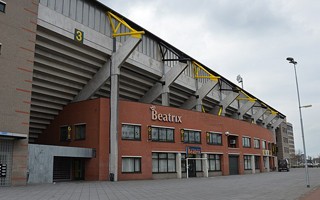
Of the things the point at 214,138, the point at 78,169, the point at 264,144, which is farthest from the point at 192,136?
the point at 264,144

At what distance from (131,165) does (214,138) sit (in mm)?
14377

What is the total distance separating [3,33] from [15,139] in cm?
727

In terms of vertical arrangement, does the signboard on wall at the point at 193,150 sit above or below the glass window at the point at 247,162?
above

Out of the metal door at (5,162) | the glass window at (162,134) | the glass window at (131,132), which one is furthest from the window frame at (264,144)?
the metal door at (5,162)

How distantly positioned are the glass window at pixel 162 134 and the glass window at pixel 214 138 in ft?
23.1

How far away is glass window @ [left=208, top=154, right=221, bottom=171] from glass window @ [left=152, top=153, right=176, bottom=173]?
7.08 metres

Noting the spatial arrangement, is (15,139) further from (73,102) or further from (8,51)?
(73,102)

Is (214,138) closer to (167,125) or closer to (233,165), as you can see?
(233,165)

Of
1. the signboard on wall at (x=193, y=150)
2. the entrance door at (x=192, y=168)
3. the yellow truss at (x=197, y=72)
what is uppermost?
the yellow truss at (x=197, y=72)

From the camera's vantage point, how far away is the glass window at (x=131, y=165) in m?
32.2

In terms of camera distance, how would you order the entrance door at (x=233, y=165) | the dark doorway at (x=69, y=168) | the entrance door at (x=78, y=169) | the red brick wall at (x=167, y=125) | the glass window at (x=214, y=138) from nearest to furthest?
1. the dark doorway at (x=69, y=168)
2. the entrance door at (x=78, y=169)
3. the red brick wall at (x=167, y=125)
4. the glass window at (x=214, y=138)
5. the entrance door at (x=233, y=165)

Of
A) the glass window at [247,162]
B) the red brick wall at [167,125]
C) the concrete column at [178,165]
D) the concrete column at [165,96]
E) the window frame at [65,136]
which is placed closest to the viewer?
the red brick wall at [167,125]

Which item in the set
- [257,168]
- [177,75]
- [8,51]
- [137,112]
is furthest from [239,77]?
[8,51]

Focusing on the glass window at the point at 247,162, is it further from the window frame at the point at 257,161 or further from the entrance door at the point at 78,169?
the entrance door at the point at 78,169
